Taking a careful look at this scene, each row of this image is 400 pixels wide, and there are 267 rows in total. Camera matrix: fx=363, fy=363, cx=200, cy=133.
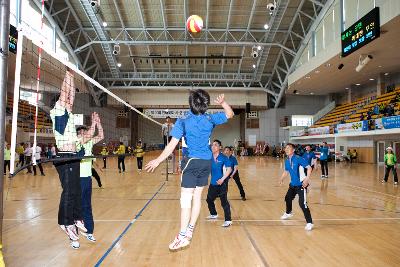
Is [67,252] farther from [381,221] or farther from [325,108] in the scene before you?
[325,108]

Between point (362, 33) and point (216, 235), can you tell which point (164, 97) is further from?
point (216, 235)

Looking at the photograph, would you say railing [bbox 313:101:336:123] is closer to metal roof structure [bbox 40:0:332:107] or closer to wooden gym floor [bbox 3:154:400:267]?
metal roof structure [bbox 40:0:332:107]

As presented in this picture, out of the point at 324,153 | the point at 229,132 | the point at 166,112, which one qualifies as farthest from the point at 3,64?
the point at 229,132

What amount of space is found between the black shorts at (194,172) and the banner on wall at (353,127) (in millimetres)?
23040

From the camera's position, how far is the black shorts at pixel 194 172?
4.05 m

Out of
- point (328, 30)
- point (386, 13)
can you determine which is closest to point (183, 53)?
point (328, 30)

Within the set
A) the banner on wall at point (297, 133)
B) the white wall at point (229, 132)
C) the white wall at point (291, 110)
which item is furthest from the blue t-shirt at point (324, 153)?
the white wall at point (229, 132)

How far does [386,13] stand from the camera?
16.3 metres

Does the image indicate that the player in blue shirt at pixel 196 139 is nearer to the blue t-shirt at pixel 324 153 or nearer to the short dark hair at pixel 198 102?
the short dark hair at pixel 198 102

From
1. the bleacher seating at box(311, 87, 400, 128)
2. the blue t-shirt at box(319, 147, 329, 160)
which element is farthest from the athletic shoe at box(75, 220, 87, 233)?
the bleacher seating at box(311, 87, 400, 128)

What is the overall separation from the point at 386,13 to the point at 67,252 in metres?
16.8

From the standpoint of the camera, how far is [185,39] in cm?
2862

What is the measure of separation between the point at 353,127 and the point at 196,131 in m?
24.9

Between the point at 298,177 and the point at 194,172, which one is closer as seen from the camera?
the point at 194,172
